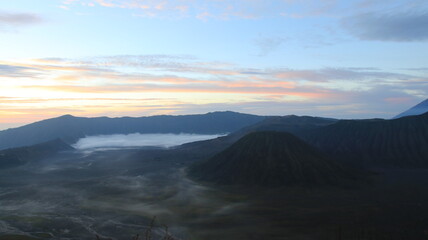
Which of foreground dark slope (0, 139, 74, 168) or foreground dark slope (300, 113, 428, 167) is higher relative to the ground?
foreground dark slope (300, 113, 428, 167)

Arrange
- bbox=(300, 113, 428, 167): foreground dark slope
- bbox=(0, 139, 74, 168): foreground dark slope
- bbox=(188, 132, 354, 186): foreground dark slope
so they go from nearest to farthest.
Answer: bbox=(188, 132, 354, 186): foreground dark slope < bbox=(300, 113, 428, 167): foreground dark slope < bbox=(0, 139, 74, 168): foreground dark slope

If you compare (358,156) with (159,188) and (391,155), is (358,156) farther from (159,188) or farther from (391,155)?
(159,188)

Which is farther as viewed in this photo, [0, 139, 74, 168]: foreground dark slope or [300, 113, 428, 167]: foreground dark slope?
[0, 139, 74, 168]: foreground dark slope

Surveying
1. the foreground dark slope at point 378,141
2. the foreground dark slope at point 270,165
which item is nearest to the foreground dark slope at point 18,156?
the foreground dark slope at point 270,165

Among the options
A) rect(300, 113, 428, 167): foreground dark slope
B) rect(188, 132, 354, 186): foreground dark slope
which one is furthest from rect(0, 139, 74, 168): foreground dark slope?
rect(300, 113, 428, 167): foreground dark slope

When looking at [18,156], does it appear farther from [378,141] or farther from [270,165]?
[378,141]

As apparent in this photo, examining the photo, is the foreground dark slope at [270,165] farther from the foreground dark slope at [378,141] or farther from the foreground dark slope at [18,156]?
the foreground dark slope at [18,156]

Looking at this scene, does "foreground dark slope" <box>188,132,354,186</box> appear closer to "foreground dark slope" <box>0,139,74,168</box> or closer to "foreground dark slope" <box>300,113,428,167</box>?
"foreground dark slope" <box>300,113,428,167</box>

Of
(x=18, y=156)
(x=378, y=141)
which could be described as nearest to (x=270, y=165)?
(x=378, y=141)
